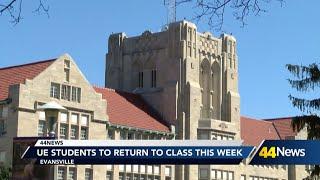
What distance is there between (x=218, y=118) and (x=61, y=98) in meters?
24.4

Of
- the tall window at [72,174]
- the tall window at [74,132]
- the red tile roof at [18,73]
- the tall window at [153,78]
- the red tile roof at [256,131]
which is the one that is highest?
the tall window at [153,78]

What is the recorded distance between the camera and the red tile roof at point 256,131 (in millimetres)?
91312

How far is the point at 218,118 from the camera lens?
3376 inches

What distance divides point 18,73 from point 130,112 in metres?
13.8

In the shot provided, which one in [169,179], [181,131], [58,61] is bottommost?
[169,179]

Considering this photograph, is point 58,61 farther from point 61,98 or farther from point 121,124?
point 121,124

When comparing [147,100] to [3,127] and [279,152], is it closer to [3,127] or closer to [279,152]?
[3,127]

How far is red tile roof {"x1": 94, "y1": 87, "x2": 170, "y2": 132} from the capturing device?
7490 cm

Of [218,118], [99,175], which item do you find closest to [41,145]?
[99,175]

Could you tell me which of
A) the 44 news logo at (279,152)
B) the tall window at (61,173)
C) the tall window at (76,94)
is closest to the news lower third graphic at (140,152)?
the 44 news logo at (279,152)

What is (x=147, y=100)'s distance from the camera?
3300 inches

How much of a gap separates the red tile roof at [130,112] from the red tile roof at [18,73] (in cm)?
908

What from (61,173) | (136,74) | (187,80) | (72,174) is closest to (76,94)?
(72,174)

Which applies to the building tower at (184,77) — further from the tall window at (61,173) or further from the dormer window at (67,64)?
the dormer window at (67,64)
